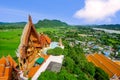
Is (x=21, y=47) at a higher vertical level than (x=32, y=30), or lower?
lower

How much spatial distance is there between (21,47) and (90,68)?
13.3 m

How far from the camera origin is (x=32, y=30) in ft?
33.6

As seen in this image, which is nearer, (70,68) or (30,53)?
(30,53)

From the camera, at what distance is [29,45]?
33.6 feet

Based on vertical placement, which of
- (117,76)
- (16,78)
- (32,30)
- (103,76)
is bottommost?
(117,76)

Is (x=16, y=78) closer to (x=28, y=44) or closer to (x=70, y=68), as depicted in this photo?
(x=28, y=44)

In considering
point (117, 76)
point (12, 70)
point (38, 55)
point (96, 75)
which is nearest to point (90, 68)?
point (96, 75)

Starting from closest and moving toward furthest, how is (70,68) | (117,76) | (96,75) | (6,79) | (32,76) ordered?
(32,76) < (6,79) < (70,68) < (96,75) < (117,76)

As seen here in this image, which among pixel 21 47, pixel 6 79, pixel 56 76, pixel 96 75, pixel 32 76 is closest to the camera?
pixel 21 47

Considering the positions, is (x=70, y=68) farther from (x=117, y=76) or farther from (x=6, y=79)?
(x=117, y=76)

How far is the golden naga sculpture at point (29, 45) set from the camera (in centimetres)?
999

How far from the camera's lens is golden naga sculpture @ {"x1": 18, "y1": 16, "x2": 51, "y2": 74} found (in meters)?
Result: 9.99

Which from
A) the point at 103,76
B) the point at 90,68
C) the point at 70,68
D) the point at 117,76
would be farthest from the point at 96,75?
the point at 117,76

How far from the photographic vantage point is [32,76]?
13.2m
